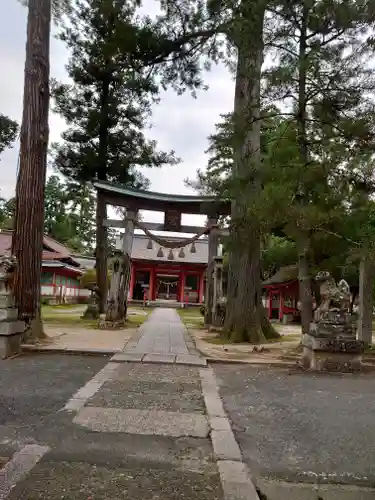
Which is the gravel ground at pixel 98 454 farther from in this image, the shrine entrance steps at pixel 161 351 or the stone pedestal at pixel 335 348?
the stone pedestal at pixel 335 348

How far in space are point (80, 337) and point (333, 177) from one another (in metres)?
6.58

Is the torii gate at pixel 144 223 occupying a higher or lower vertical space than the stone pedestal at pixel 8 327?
higher

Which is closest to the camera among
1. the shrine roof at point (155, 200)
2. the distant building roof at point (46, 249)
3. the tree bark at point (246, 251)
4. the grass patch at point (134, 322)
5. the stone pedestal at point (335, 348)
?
the stone pedestal at point (335, 348)

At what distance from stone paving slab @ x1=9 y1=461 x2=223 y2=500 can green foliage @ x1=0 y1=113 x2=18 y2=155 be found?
15.9 meters

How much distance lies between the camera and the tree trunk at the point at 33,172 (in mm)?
8352

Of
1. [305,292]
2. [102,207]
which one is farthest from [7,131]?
[305,292]

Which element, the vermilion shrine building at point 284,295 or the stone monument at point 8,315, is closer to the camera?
the stone monument at point 8,315

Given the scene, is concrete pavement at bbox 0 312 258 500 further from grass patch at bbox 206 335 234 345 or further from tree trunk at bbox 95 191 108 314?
tree trunk at bbox 95 191 108 314

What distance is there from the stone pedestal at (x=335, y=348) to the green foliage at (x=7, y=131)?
14297mm

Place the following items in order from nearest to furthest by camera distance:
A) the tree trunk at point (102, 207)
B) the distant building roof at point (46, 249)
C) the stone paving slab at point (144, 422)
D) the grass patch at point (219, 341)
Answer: the stone paving slab at point (144, 422) → the grass patch at point (219, 341) → the tree trunk at point (102, 207) → the distant building roof at point (46, 249)

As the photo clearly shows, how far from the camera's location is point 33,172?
28.2ft

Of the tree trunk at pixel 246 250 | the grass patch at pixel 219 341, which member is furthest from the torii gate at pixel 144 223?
the grass patch at pixel 219 341

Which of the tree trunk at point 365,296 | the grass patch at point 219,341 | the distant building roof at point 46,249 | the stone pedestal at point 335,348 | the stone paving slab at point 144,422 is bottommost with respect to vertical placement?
the grass patch at point 219,341

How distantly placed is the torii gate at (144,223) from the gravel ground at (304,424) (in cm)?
750
